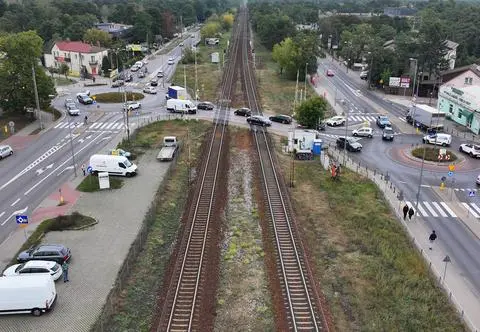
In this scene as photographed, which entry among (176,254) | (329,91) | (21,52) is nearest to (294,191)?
(176,254)

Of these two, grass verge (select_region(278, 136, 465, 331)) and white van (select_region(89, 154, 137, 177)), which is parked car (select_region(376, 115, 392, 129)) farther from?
white van (select_region(89, 154, 137, 177))

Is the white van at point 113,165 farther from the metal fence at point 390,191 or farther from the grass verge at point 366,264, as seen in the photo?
the metal fence at point 390,191

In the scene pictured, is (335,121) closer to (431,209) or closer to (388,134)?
(388,134)

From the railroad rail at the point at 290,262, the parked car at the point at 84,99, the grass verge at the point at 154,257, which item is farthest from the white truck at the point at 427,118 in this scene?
the parked car at the point at 84,99

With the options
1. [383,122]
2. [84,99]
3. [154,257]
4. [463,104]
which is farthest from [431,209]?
[84,99]

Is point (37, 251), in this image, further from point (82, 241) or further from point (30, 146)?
point (30, 146)
